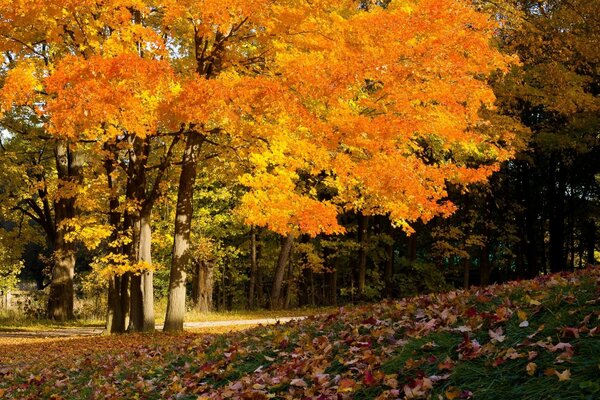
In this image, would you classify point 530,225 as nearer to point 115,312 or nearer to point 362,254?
point 362,254

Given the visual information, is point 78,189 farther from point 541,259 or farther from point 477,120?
point 541,259

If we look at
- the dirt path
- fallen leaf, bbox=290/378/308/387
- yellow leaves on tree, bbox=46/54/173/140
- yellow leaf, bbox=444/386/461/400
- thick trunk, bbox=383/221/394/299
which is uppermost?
yellow leaves on tree, bbox=46/54/173/140

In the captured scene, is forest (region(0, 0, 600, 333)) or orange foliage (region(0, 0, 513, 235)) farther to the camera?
forest (region(0, 0, 600, 333))

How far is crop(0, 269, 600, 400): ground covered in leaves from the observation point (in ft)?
15.9

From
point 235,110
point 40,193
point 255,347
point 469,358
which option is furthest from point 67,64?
point 40,193

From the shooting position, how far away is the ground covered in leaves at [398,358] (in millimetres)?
4852

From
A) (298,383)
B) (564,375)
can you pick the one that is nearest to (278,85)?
(298,383)

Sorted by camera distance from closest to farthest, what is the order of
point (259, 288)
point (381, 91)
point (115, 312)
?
1. point (381, 91)
2. point (115, 312)
3. point (259, 288)

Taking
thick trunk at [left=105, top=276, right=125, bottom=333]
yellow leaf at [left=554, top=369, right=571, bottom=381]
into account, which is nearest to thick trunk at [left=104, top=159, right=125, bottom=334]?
thick trunk at [left=105, top=276, right=125, bottom=333]

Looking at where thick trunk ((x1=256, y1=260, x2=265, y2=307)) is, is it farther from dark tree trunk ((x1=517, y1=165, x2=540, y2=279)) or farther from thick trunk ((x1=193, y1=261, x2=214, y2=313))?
dark tree trunk ((x1=517, y1=165, x2=540, y2=279))

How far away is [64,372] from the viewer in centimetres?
1032

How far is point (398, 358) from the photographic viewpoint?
5773 millimetres

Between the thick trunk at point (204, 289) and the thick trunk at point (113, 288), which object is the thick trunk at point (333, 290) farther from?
the thick trunk at point (113, 288)

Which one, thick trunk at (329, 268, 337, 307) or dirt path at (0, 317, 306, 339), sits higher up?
thick trunk at (329, 268, 337, 307)
